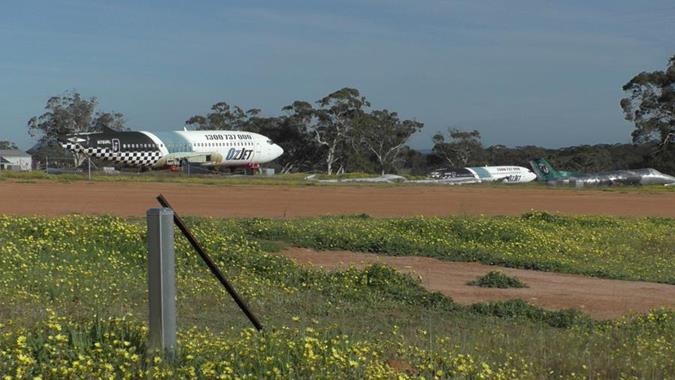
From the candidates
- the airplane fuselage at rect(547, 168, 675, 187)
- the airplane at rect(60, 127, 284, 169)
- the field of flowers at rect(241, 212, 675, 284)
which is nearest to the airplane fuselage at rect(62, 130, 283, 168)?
the airplane at rect(60, 127, 284, 169)

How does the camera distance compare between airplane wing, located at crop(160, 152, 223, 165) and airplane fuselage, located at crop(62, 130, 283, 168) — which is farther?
airplane wing, located at crop(160, 152, 223, 165)

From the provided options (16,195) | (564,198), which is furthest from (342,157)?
(16,195)

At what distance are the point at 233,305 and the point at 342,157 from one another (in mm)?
76682

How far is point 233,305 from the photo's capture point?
939 centimetres

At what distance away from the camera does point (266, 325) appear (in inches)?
323

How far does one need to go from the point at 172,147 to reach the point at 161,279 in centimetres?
5728

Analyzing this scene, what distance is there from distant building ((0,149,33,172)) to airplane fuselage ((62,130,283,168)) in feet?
80.3

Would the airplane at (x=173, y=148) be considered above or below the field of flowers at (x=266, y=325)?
above

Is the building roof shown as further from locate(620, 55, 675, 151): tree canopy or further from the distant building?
locate(620, 55, 675, 151): tree canopy

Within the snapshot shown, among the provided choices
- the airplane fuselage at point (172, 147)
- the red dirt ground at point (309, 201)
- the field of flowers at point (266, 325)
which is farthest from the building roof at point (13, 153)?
the field of flowers at point (266, 325)

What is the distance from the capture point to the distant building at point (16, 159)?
3320 inches

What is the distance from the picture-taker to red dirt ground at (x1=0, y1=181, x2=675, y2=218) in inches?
1008

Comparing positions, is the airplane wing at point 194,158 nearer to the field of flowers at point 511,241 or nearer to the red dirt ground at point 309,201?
the red dirt ground at point 309,201

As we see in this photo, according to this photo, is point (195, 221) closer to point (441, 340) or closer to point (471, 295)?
point (471, 295)
